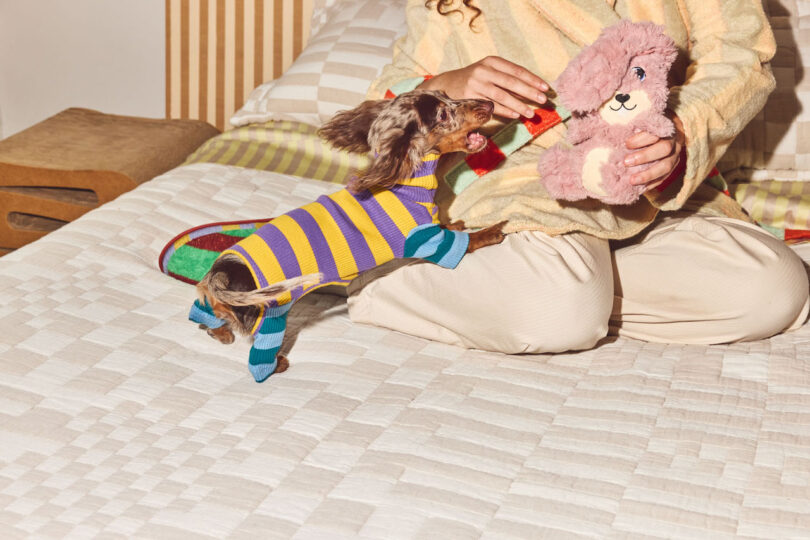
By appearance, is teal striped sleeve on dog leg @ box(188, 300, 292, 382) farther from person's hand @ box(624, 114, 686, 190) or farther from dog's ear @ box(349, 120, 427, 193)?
person's hand @ box(624, 114, 686, 190)

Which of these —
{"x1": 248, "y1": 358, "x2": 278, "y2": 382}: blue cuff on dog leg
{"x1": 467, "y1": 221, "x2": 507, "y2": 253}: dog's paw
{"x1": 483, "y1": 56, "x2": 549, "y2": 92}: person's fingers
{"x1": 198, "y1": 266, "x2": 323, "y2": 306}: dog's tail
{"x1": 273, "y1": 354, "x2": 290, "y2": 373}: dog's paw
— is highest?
{"x1": 483, "y1": 56, "x2": 549, "y2": 92}: person's fingers

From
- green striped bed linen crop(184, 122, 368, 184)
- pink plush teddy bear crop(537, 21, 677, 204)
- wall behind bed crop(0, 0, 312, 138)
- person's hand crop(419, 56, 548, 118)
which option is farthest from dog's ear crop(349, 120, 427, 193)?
wall behind bed crop(0, 0, 312, 138)

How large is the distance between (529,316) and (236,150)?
3.79ft

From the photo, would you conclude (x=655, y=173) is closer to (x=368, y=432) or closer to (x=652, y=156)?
(x=652, y=156)

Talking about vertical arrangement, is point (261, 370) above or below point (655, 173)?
below

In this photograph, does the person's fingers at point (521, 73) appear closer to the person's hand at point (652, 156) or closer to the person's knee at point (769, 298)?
the person's hand at point (652, 156)

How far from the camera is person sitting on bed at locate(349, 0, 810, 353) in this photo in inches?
49.9

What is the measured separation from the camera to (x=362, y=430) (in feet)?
3.48

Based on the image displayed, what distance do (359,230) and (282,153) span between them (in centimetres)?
92

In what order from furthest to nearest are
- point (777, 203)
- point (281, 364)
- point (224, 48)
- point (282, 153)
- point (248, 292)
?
point (224, 48)
point (282, 153)
point (777, 203)
point (281, 364)
point (248, 292)

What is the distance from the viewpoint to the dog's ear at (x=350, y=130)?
4.13 feet

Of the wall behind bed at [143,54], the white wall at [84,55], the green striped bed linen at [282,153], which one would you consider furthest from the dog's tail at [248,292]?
the white wall at [84,55]

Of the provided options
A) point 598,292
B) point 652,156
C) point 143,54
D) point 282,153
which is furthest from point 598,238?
point 143,54

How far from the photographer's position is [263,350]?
121cm
